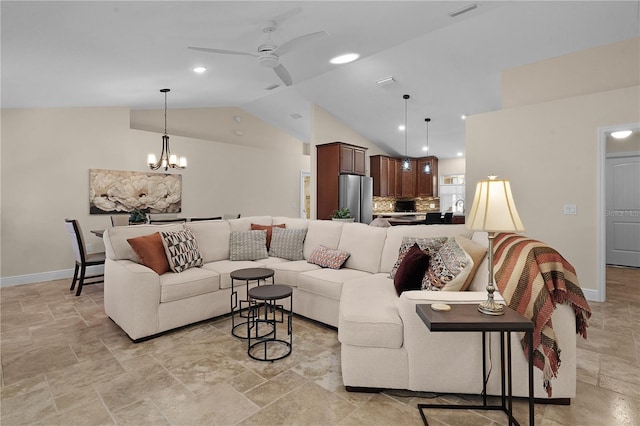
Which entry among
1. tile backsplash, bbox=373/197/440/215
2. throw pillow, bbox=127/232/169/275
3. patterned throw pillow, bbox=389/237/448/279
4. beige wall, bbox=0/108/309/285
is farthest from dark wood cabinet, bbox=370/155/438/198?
throw pillow, bbox=127/232/169/275

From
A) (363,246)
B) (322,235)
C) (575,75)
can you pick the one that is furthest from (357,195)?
(575,75)

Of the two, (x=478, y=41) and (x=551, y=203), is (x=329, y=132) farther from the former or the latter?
→ (x=551, y=203)

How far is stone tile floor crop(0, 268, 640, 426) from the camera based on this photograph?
184 cm

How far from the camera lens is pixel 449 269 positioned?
87.4 inches

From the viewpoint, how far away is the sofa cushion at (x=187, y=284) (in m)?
2.98

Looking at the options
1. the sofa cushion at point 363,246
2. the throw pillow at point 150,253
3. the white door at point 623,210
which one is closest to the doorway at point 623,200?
the white door at point 623,210

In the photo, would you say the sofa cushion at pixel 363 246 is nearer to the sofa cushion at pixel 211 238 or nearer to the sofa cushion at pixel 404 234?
the sofa cushion at pixel 404 234

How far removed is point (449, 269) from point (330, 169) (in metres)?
4.84

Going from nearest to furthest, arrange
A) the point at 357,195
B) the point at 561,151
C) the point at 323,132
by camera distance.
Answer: the point at 561,151 < the point at 323,132 < the point at 357,195

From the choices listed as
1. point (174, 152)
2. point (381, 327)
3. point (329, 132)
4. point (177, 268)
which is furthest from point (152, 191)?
point (381, 327)

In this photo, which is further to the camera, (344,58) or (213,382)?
(344,58)

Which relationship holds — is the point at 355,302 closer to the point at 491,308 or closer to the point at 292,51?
the point at 491,308

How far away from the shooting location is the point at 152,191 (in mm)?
5883

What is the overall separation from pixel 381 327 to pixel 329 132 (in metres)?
5.61
